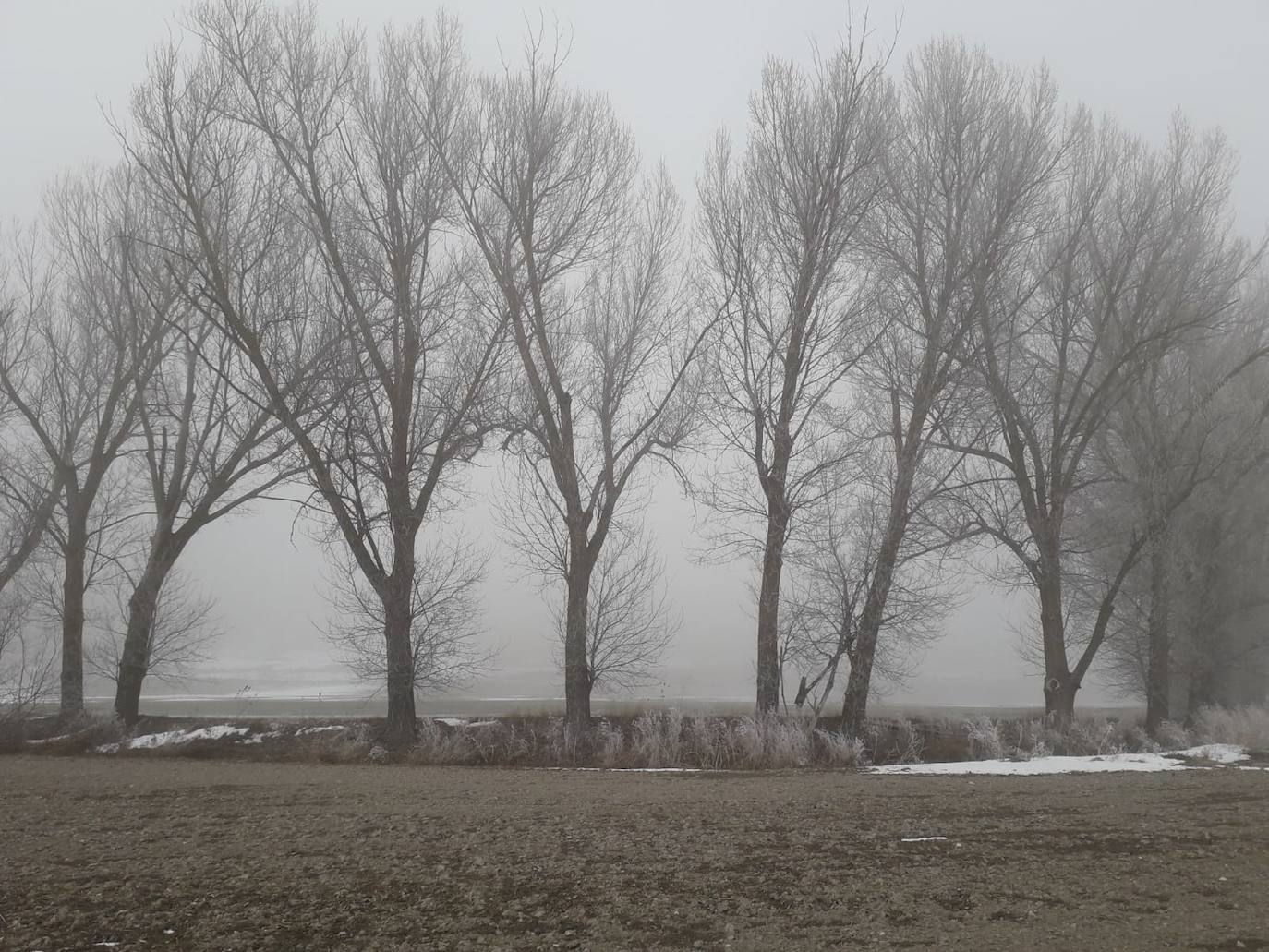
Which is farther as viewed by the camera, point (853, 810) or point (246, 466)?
point (246, 466)

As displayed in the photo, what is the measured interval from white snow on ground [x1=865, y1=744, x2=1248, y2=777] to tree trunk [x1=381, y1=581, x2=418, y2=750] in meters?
7.09

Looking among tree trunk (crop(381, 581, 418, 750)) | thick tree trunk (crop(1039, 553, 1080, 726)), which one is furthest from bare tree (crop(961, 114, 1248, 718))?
tree trunk (crop(381, 581, 418, 750))

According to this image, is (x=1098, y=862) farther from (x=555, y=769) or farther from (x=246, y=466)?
(x=246, y=466)

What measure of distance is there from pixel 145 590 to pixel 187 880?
41.1ft

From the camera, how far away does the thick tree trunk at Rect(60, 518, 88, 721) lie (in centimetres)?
1579

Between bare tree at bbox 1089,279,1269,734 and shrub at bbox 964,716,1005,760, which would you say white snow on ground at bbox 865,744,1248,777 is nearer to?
shrub at bbox 964,716,1005,760

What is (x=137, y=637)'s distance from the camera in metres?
15.9

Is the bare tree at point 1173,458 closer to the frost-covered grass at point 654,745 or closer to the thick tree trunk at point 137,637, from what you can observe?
the frost-covered grass at point 654,745

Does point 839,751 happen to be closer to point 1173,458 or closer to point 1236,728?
point 1236,728

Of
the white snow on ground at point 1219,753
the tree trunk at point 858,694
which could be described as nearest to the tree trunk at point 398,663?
the tree trunk at point 858,694

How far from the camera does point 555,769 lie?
11633 mm

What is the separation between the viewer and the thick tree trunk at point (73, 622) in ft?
51.8

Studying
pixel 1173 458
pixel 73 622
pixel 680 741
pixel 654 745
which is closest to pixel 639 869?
pixel 654 745

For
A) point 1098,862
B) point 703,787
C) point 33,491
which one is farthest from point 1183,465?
point 33,491
